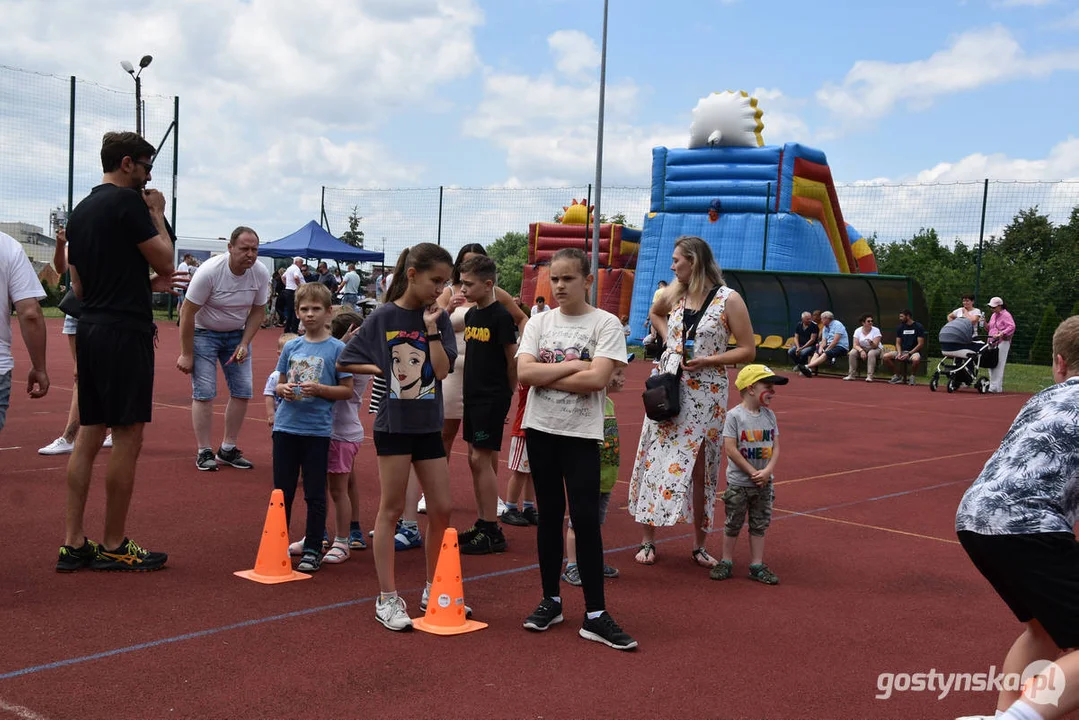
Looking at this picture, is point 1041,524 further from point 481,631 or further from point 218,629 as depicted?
point 218,629

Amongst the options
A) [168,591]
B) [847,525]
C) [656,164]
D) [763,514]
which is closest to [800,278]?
[656,164]

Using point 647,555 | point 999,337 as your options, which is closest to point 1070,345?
point 647,555

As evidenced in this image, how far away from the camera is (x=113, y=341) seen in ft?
18.0

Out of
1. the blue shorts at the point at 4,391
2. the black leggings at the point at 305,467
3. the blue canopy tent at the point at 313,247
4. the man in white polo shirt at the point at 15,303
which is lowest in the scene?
the black leggings at the point at 305,467

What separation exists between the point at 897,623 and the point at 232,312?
228 inches

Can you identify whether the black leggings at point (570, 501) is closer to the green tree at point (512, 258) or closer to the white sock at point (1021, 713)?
the white sock at point (1021, 713)

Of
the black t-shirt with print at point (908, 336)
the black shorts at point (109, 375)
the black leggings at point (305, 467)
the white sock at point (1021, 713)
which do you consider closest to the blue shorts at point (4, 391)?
the black shorts at point (109, 375)

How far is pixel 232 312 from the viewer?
339 inches

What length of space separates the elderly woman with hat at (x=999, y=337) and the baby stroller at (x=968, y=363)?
13 cm

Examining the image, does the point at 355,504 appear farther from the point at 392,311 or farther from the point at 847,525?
the point at 847,525

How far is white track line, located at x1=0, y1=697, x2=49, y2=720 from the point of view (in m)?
3.62

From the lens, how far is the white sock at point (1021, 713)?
333cm

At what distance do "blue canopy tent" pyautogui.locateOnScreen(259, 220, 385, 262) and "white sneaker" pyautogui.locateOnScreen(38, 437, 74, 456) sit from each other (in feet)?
69.9

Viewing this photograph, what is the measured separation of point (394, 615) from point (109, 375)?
2.08 meters
